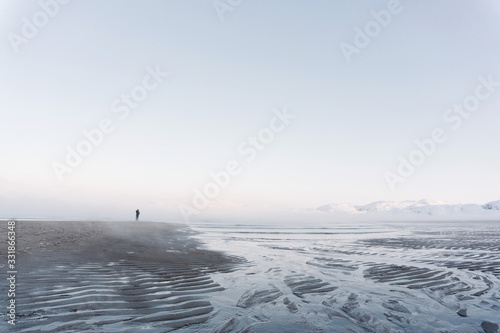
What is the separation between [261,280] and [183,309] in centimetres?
374

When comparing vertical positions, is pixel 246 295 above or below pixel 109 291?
below

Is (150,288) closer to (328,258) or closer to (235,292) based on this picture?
(235,292)

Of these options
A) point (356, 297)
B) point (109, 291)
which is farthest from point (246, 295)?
point (109, 291)

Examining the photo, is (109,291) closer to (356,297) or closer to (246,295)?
(246,295)

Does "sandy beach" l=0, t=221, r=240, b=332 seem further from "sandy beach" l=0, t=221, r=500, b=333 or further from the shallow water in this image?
the shallow water

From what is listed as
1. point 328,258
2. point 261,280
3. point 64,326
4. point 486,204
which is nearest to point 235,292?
point 261,280

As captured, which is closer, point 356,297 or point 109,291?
point 109,291

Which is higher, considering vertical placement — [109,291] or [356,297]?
[109,291]

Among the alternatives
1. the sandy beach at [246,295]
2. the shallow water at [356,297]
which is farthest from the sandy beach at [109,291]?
the shallow water at [356,297]

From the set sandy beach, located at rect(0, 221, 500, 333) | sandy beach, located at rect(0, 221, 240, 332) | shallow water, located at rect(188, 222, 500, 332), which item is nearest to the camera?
sandy beach, located at rect(0, 221, 240, 332)

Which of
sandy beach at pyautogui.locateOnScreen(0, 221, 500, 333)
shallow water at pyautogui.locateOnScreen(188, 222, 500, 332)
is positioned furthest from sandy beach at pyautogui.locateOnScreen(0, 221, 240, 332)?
shallow water at pyautogui.locateOnScreen(188, 222, 500, 332)

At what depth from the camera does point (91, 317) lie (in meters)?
5.77

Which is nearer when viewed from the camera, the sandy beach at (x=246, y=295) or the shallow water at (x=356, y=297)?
the sandy beach at (x=246, y=295)

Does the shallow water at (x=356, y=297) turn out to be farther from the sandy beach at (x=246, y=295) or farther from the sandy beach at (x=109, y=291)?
the sandy beach at (x=109, y=291)
